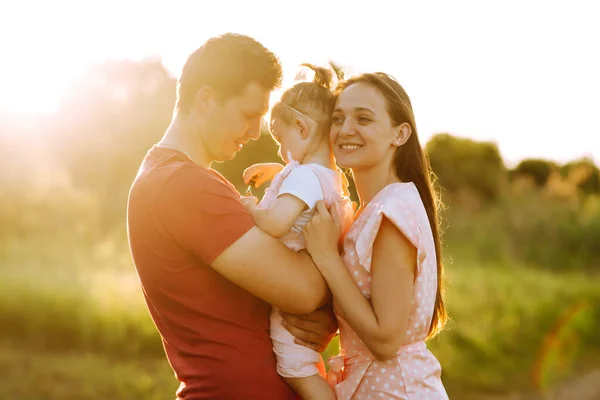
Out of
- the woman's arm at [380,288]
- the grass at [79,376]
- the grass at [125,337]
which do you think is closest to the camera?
the woman's arm at [380,288]

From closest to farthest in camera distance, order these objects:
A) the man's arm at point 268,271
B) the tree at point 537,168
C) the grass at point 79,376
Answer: the man's arm at point 268,271
the grass at point 79,376
the tree at point 537,168

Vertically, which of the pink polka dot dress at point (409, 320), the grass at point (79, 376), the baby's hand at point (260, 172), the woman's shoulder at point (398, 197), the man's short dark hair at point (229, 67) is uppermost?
the man's short dark hair at point (229, 67)

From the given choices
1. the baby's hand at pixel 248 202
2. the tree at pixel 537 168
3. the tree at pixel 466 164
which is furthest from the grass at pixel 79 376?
the tree at pixel 537 168

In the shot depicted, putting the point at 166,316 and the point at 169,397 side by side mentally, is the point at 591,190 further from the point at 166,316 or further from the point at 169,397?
the point at 166,316

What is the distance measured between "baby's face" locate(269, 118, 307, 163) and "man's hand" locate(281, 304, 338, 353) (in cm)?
57

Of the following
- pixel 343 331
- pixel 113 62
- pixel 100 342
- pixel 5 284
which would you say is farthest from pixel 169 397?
pixel 113 62

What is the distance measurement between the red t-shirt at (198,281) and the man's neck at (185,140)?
60 mm

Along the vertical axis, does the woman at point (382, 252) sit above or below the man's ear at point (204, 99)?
below

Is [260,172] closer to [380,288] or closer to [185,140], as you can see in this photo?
[185,140]

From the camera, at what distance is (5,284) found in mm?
7957

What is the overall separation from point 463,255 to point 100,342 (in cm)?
778

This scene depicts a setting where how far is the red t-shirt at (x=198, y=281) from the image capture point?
6.89ft

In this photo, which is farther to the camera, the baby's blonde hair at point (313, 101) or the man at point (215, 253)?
the baby's blonde hair at point (313, 101)

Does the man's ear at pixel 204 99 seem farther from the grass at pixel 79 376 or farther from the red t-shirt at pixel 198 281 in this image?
the grass at pixel 79 376
